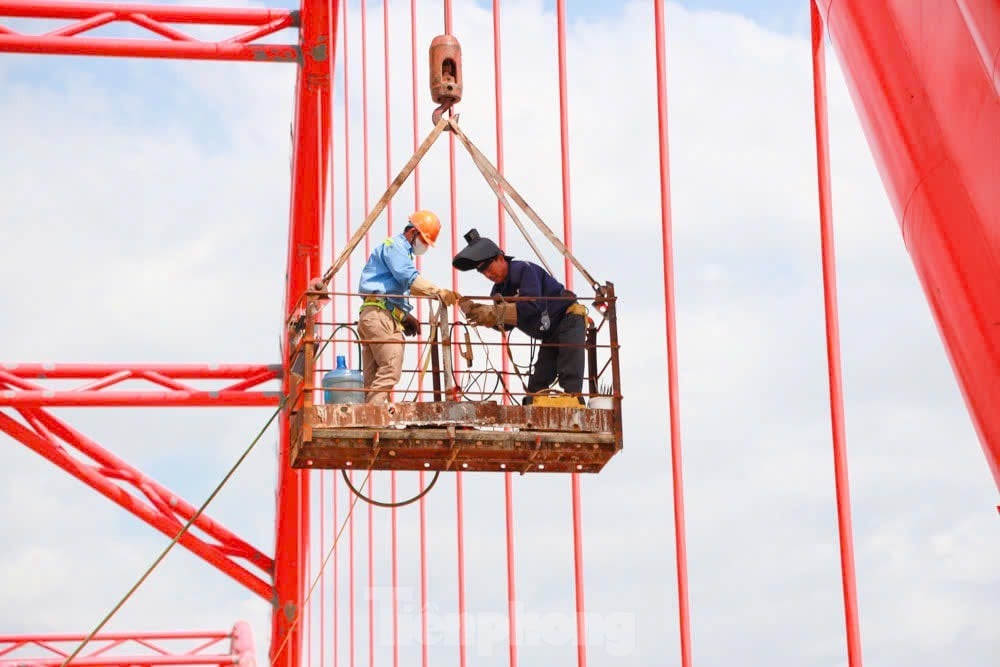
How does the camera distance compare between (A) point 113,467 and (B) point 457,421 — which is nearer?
(B) point 457,421

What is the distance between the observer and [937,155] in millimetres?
4746

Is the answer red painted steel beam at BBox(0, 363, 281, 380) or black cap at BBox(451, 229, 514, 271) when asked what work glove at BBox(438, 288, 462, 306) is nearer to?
black cap at BBox(451, 229, 514, 271)

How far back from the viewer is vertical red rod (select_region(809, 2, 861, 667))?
742cm

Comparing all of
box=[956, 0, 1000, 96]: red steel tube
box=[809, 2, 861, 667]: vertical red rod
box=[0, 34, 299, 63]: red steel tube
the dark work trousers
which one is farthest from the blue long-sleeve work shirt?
box=[0, 34, 299, 63]: red steel tube

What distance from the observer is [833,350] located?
789 centimetres

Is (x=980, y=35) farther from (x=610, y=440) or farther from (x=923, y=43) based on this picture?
(x=610, y=440)

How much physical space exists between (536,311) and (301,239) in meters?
9.16

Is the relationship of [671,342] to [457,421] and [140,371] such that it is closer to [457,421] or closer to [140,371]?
[457,421]

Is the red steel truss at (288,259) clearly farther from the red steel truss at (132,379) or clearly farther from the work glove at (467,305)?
the work glove at (467,305)

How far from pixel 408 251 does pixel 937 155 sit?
401cm

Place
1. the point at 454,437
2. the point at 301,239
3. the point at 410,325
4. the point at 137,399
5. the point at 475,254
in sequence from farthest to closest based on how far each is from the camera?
the point at 301,239 < the point at 137,399 < the point at 410,325 < the point at 475,254 < the point at 454,437

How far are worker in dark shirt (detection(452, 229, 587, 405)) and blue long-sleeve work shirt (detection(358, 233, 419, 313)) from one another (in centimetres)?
29

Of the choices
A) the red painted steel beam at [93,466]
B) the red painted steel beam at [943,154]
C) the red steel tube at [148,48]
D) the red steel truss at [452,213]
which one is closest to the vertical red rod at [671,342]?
the red steel truss at [452,213]

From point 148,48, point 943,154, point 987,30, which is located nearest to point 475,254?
point 943,154
